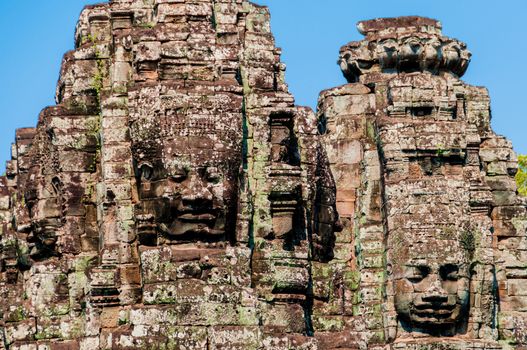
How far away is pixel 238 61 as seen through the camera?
41.2 metres

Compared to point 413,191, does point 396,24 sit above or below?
above

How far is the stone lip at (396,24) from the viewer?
50.8m

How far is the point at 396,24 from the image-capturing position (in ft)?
167

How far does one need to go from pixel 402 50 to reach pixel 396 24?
78 centimetres

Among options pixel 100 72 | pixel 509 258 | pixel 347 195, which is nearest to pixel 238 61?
pixel 100 72

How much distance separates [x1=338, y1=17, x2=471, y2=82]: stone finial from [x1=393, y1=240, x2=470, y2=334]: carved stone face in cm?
389

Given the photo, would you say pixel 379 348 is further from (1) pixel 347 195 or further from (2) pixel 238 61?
(2) pixel 238 61

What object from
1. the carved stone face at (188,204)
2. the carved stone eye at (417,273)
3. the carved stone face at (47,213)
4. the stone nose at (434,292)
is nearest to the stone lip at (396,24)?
the carved stone eye at (417,273)

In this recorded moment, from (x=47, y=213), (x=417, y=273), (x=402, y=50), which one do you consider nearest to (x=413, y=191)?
(x=417, y=273)

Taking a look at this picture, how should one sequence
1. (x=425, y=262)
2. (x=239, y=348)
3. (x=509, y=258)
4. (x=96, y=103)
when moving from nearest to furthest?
(x=239, y=348)
(x=96, y=103)
(x=425, y=262)
(x=509, y=258)

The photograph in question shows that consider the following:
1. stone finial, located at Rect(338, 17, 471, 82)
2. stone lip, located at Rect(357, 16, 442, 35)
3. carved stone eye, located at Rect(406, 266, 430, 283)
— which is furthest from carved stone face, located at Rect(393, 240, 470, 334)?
stone lip, located at Rect(357, 16, 442, 35)

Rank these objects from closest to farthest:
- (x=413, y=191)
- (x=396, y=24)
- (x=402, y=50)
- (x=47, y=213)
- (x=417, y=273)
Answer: (x=47, y=213), (x=417, y=273), (x=413, y=191), (x=402, y=50), (x=396, y=24)

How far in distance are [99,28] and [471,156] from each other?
10481 millimetres

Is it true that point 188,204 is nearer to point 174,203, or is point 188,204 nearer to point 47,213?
point 174,203
